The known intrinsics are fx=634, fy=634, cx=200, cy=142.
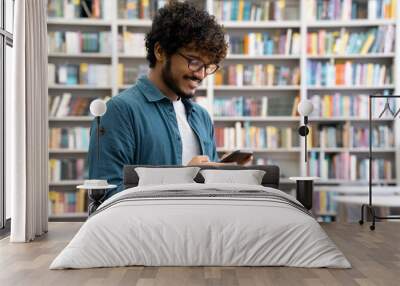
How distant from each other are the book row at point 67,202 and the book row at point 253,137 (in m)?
1.62

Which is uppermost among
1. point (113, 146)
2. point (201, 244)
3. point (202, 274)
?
point (113, 146)

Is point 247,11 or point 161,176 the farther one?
Answer: point 247,11

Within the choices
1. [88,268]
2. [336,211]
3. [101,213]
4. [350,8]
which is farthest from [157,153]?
[350,8]

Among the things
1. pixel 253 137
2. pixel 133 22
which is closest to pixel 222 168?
pixel 253 137

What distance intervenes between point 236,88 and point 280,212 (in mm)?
3654

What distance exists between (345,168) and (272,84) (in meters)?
1.24

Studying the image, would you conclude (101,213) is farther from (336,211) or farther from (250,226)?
(336,211)

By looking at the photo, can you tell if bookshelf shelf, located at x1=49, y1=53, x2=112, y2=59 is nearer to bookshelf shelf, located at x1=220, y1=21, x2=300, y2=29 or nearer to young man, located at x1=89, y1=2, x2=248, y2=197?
bookshelf shelf, located at x1=220, y1=21, x2=300, y2=29

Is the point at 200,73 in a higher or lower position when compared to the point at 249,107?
higher

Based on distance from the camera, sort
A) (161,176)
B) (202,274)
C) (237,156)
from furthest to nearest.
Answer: (237,156)
(161,176)
(202,274)

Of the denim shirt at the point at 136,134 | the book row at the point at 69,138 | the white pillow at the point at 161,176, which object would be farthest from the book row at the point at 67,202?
the white pillow at the point at 161,176

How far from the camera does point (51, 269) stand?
3439mm

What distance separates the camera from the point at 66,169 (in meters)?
6.98

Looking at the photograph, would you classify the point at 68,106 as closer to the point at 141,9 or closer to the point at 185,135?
the point at 141,9
